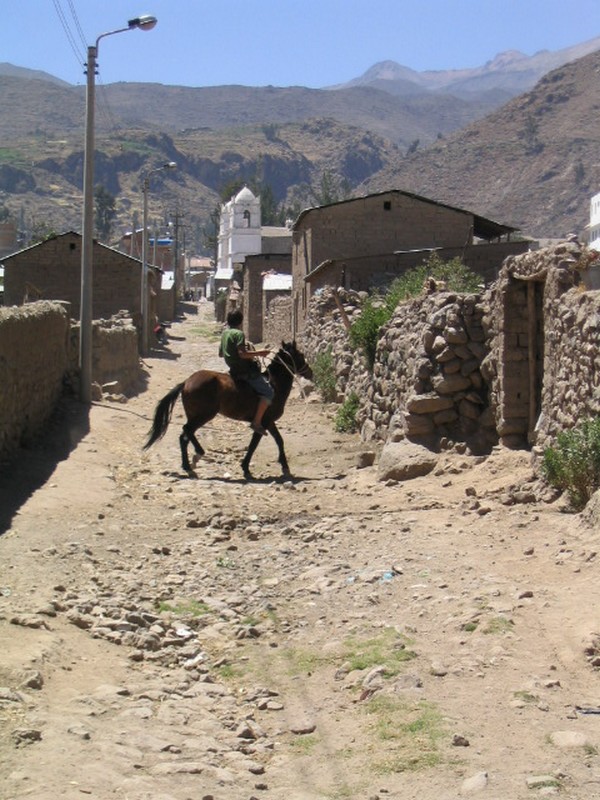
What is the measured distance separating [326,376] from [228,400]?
28.2ft

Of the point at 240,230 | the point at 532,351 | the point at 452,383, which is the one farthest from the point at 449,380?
the point at 240,230

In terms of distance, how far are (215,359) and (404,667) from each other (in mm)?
33224

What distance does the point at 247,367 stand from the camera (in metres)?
15.8

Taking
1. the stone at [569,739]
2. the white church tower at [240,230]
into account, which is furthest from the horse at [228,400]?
the white church tower at [240,230]

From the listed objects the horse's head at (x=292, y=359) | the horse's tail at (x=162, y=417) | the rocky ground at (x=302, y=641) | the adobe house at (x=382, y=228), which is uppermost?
the adobe house at (x=382, y=228)

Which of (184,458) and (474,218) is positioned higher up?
(474,218)

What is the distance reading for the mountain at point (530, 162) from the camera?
110688 mm

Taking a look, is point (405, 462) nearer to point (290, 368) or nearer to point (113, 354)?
point (290, 368)

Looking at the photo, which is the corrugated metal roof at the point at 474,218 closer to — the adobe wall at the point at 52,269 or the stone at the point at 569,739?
the adobe wall at the point at 52,269

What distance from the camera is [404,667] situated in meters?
7.38

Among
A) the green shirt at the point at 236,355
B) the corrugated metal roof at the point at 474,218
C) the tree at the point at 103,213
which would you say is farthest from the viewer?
the tree at the point at 103,213

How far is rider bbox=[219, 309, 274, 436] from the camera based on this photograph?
15.5m

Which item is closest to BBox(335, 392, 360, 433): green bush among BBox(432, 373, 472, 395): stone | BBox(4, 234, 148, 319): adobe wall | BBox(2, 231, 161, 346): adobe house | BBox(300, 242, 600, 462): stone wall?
BBox(300, 242, 600, 462): stone wall

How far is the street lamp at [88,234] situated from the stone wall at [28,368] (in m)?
0.80
